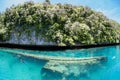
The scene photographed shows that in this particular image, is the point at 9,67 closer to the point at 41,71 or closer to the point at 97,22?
the point at 41,71

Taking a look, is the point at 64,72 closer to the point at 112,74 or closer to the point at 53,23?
the point at 112,74

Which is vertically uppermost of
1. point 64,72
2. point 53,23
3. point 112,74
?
point 53,23

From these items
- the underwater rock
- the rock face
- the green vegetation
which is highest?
the green vegetation

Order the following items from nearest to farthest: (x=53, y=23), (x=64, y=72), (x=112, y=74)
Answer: (x=64, y=72)
(x=112, y=74)
(x=53, y=23)

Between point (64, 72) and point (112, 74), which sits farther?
point (112, 74)

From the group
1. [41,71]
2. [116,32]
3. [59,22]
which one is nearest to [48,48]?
[59,22]

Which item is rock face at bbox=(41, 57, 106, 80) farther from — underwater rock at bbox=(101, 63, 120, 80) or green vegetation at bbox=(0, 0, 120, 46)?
green vegetation at bbox=(0, 0, 120, 46)

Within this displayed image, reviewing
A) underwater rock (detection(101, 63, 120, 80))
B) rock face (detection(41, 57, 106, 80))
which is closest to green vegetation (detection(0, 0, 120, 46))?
underwater rock (detection(101, 63, 120, 80))

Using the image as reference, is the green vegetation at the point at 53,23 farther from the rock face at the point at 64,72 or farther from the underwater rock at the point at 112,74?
the rock face at the point at 64,72

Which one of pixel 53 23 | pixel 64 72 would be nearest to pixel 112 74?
pixel 64 72
